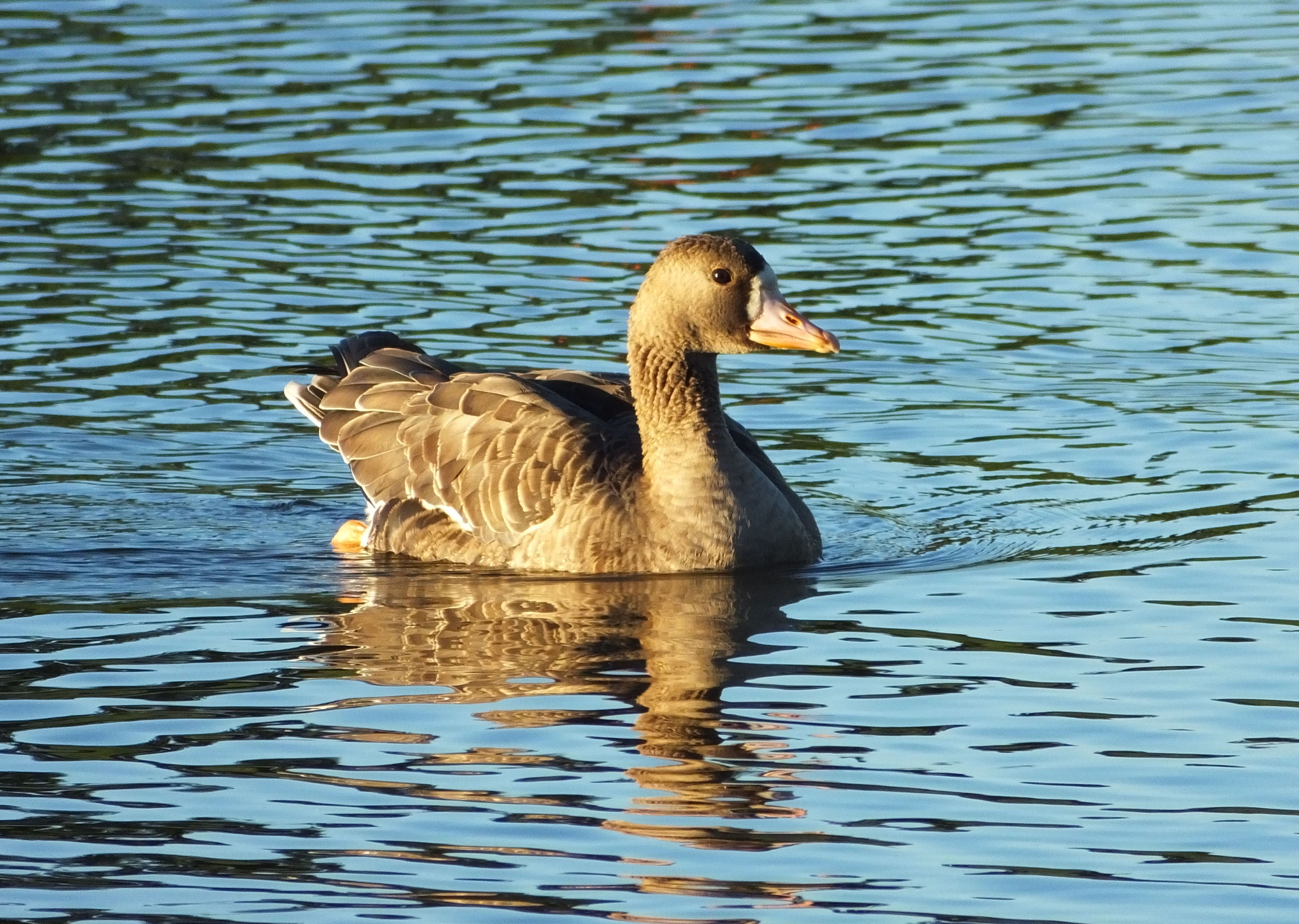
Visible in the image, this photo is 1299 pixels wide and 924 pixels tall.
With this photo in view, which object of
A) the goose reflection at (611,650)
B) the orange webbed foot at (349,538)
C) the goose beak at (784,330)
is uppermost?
the goose beak at (784,330)

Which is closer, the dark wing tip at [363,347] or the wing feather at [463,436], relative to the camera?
the wing feather at [463,436]

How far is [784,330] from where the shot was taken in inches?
456

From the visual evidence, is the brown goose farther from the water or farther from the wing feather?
the water

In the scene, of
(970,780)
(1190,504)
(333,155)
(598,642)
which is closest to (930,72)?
(333,155)

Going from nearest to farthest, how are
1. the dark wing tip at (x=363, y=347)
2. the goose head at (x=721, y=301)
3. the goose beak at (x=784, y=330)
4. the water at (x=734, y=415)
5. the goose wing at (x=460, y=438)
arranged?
the water at (x=734, y=415) < the goose beak at (x=784, y=330) < the goose head at (x=721, y=301) < the goose wing at (x=460, y=438) < the dark wing tip at (x=363, y=347)

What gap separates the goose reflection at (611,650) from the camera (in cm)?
834

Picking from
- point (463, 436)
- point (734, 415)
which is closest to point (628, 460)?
point (463, 436)

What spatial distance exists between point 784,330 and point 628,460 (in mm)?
1156

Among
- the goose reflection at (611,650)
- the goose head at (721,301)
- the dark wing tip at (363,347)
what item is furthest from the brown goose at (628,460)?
the dark wing tip at (363,347)

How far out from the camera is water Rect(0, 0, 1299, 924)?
25.5 ft

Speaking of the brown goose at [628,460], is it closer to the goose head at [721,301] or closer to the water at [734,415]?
the goose head at [721,301]

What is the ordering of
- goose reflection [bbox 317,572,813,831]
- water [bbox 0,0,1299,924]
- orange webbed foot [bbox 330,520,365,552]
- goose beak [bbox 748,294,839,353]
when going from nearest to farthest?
water [bbox 0,0,1299,924], goose reflection [bbox 317,572,813,831], goose beak [bbox 748,294,839,353], orange webbed foot [bbox 330,520,365,552]

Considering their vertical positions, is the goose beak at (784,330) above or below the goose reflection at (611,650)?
above

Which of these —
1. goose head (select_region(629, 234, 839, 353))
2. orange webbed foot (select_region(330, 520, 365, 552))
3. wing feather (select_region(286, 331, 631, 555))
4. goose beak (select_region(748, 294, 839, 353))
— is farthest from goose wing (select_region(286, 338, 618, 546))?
goose beak (select_region(748, 294, 839, 353))
